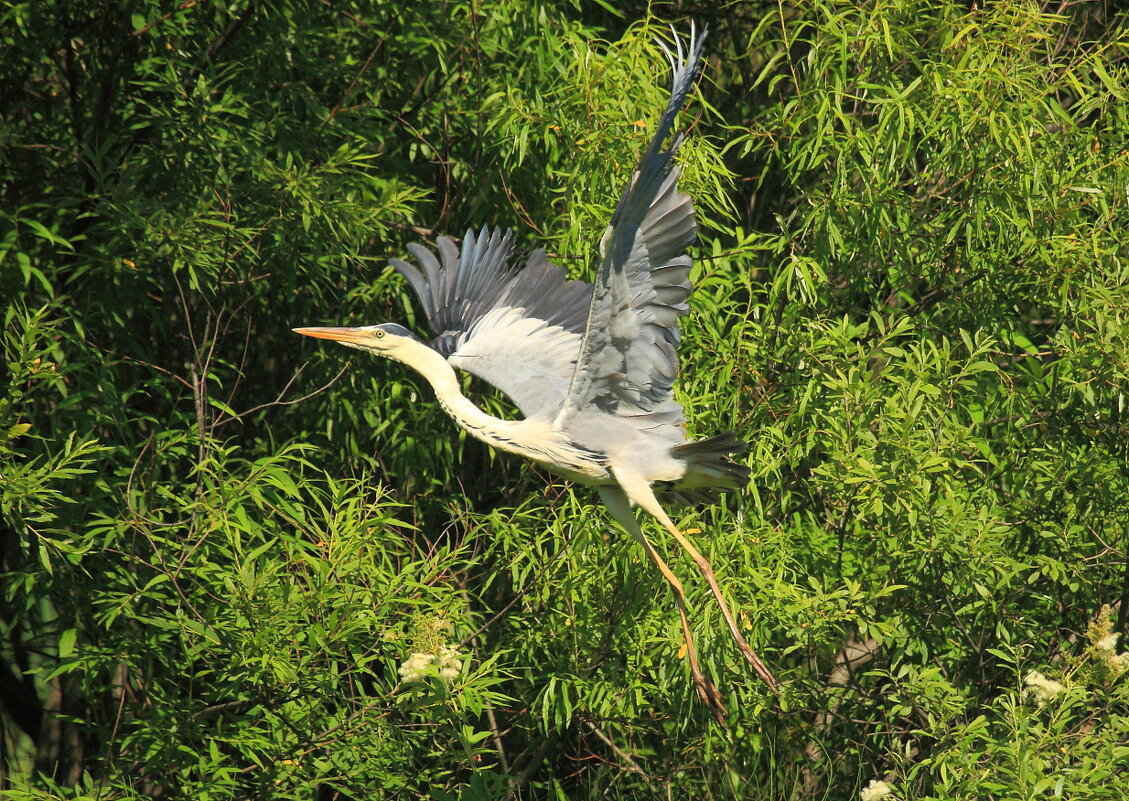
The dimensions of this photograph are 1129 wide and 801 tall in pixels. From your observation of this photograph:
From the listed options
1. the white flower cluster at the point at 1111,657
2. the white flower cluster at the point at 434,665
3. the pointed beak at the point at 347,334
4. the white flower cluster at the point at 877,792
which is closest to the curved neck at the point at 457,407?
the pointed beak at the point at 347,334

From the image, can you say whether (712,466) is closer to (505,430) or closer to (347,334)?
(505,430)

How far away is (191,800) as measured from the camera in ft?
17.8

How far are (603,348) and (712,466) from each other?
674 mm

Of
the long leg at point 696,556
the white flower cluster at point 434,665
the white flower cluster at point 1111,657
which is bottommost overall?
the white flower cluster at point 434,665

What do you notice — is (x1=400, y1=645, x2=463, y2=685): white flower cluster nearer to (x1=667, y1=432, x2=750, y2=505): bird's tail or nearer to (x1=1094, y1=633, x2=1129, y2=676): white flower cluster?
(x1=667, y1=432, x2=750, y2=505): bird's tail

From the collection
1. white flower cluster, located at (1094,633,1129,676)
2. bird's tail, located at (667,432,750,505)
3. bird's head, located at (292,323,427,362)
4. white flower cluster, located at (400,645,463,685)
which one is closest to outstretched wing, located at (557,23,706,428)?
Answer: bird's tail, located at (667,432,750,505)

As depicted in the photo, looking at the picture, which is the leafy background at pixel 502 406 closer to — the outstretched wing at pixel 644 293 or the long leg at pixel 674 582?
the long leg at pixel 674 582

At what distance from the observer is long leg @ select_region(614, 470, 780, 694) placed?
495 cm

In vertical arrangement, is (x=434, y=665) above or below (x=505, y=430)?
below

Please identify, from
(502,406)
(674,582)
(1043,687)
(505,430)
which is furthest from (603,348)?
(1043,687)

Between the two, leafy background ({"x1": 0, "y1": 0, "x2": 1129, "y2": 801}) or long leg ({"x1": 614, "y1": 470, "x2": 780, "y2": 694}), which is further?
leafy background ({"x1": 0, "y1": 0, "x2": 1129, "y2": 801})

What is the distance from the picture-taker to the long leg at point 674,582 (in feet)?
16.4

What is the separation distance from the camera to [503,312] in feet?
20.0

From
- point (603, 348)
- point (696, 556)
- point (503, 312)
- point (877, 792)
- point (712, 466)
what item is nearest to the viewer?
point (877, 792)
